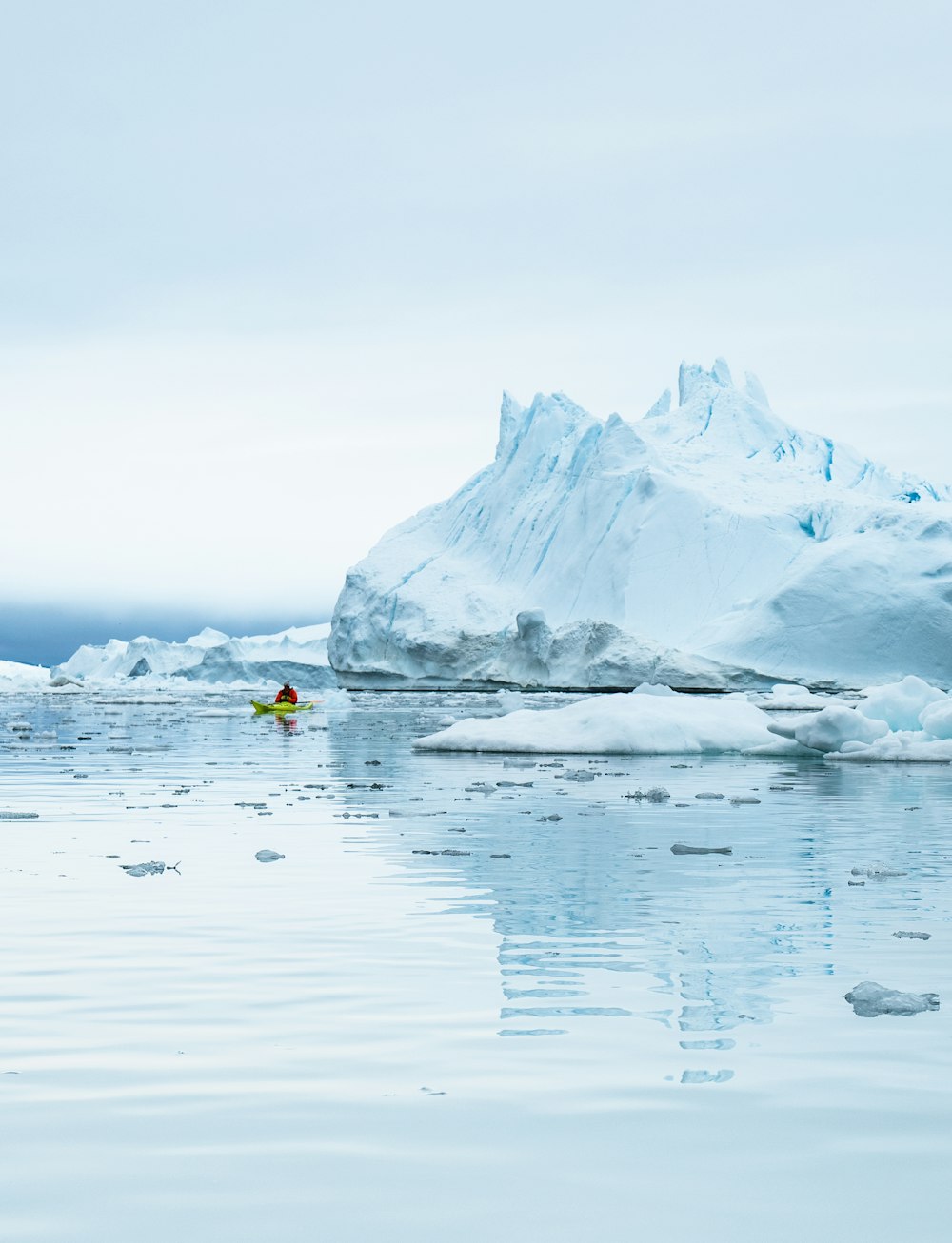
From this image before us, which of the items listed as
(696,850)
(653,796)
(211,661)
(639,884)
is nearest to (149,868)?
(639,884)

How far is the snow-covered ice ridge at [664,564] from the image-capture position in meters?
47.5

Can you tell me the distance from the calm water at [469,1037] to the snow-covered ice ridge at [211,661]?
2287 inches

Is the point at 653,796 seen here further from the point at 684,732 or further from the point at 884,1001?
the point at 884,1001

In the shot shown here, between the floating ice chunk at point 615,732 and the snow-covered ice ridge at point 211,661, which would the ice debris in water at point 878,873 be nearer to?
the floating ice chunk at point 615,732

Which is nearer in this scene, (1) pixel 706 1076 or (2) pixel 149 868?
(1) pixel 706 1076

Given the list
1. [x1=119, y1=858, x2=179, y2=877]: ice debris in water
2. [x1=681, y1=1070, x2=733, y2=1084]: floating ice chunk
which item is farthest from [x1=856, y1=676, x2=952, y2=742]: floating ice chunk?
[x1=681, y1=1070, x2=733, y2=1084]: floating ice chunk

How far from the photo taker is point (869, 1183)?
9.37ft

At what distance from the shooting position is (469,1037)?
397 centimetres

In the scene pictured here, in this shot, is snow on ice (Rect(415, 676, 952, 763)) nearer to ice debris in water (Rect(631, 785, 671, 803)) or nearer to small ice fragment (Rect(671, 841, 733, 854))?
ice debris in water (Rect(631, 785, 671, 803))

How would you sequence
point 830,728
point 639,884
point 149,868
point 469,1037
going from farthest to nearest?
1. point 830,728
2. point 149,868
3. point 639,884
4. point 469,1037

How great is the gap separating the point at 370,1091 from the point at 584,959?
169cm

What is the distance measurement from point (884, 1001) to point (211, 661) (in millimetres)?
74032

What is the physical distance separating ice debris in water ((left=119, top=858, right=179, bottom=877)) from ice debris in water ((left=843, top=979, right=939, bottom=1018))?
387 centimetres

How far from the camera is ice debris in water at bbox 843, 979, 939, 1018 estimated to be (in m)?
4.23
